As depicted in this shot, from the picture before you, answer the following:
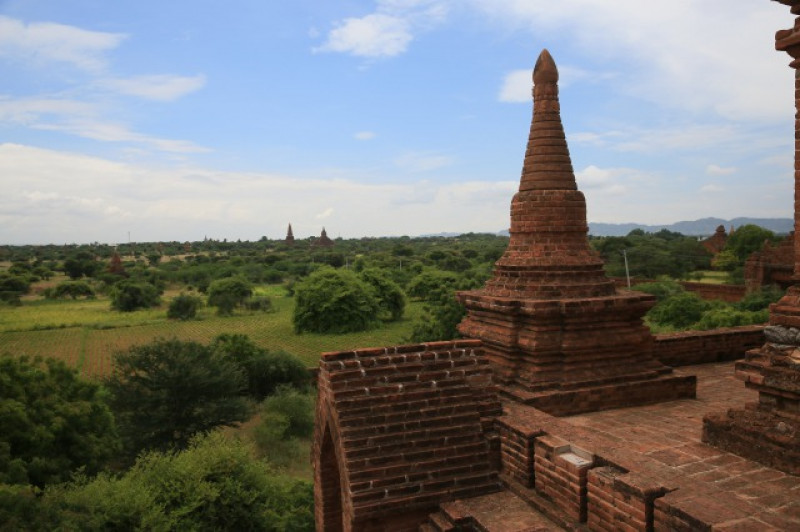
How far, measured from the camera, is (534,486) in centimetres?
439

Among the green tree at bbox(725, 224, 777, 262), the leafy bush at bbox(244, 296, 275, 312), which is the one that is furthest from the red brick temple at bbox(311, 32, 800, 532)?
the green tree at bbox(725, 224, 777, 262)

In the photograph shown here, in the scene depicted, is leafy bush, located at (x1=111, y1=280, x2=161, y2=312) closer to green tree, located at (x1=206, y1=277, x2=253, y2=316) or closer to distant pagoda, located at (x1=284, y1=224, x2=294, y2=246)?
green tree, located at (x1=206, y1=277, x2=253, y2=316)

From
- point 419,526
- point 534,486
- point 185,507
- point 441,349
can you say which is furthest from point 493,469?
point 185,507

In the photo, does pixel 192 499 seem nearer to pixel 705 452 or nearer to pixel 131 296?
pixel 705 452

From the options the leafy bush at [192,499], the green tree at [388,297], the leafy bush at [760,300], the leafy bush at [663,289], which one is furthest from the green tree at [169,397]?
the green tree at [388,297]

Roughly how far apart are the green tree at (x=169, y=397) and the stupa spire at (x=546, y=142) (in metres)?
11.8

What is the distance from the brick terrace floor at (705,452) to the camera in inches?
126

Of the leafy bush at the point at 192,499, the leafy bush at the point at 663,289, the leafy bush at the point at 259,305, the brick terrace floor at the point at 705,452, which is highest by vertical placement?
the brick terrace floor at the point at 705,452

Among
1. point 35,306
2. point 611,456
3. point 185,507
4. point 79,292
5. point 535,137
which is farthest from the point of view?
point 79,292

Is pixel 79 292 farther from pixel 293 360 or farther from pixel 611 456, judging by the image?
pixel 611 456

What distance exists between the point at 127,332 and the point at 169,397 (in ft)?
82.0

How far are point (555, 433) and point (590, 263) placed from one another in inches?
102

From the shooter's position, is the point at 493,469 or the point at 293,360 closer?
the point at 493,469

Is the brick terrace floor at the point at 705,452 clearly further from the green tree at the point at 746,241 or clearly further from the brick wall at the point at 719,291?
the green tree at the point at 746,241
